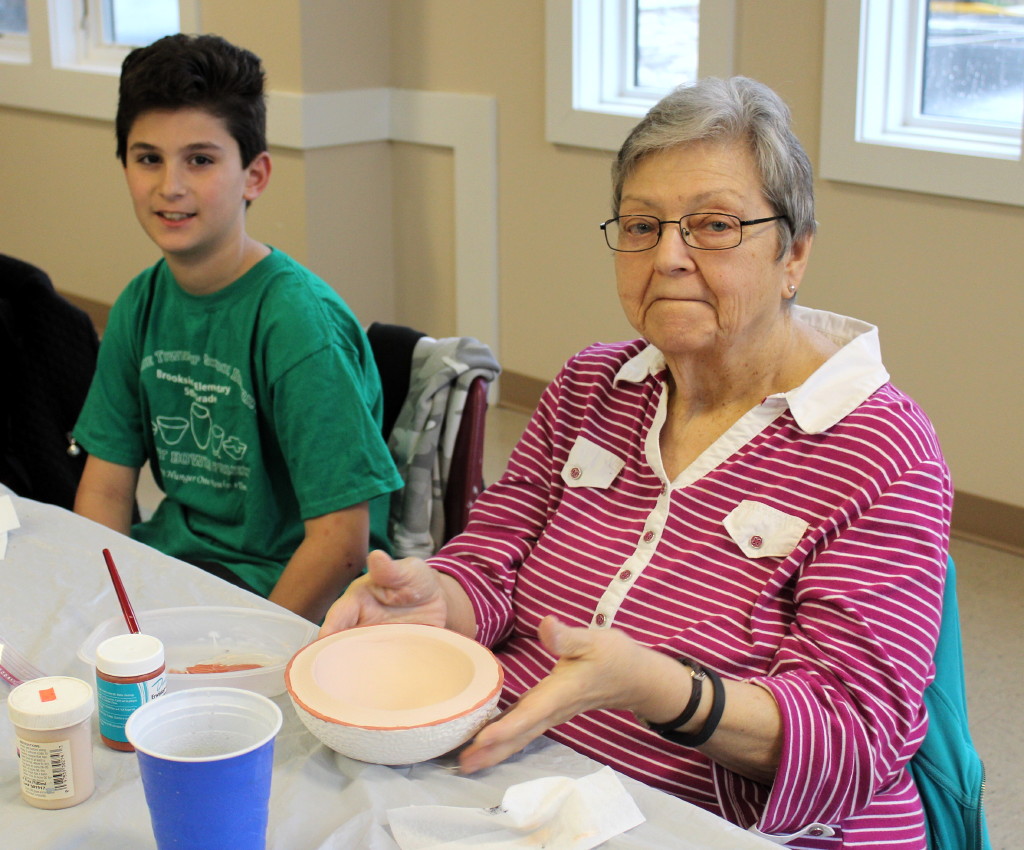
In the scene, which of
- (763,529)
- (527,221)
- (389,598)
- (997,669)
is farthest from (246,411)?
(527,221)

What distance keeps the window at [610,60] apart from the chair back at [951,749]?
2631 mm

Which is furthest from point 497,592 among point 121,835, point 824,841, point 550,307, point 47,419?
point 550,307

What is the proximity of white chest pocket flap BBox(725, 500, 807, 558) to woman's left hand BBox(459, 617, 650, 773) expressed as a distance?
241mm

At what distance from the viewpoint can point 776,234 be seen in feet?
4.24

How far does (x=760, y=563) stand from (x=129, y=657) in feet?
2.06

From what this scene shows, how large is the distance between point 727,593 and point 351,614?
390 millimetres

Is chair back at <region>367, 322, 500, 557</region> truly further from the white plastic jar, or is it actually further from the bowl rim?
the white plastic jar

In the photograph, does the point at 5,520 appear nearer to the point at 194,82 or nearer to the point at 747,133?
the point at 194,82

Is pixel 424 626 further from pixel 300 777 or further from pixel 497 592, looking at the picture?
pixel 497 592

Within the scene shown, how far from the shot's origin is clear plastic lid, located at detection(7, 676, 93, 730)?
0.90 metres

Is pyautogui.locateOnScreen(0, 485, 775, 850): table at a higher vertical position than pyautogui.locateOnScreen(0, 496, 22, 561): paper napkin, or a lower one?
lower

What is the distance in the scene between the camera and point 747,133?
1.27 metres

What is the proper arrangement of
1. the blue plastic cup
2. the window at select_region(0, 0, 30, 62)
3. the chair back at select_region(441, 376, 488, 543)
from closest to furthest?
the blue plastic cup < the chair back at select_region(441, 376, 488, 543) < the window at select_region(0, 0, 30, 62)

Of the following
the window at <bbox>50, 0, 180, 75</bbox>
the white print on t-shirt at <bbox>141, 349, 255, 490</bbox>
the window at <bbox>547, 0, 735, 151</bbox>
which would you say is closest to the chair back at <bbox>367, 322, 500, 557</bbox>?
the white print on t-shirt at <bbox>141, 349, 255, 490</bbox>
